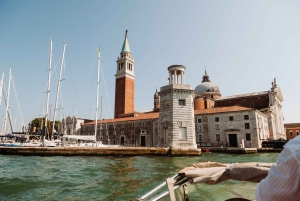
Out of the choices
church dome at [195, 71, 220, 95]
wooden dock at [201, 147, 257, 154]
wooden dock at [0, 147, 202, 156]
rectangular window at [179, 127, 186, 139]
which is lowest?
wooden dock at [201, 147, 257, 154]

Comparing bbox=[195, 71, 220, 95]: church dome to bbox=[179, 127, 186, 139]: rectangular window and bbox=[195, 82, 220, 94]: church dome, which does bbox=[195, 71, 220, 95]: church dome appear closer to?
bbox=[195, 82, 220, 94]: church dome

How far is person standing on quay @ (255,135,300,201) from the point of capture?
3.12 feet

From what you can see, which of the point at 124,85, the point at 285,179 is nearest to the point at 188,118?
the point at 285,179

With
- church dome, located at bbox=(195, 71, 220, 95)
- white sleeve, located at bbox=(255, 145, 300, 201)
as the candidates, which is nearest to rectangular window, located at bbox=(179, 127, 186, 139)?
white sleeve, located at bbox=(255, 145, 300, 201)

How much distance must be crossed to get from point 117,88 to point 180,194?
166 ft

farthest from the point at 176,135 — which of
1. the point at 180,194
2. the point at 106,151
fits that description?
the point at 180,194

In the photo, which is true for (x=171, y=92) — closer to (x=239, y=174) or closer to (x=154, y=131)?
(x=154, y=131)

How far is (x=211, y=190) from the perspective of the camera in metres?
5.42

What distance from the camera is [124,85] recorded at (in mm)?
51406

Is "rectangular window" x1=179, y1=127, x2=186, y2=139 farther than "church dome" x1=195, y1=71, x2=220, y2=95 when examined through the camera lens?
No

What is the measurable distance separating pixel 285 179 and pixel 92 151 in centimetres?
2068

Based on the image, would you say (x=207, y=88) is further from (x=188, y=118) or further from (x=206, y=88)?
(x=188, y=118)

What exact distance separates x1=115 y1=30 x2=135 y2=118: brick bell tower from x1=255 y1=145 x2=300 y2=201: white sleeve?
159ft

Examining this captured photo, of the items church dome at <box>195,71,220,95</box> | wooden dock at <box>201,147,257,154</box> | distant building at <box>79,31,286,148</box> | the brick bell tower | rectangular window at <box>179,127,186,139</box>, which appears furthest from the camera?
church dome at <box>195,71,220,95</box>
